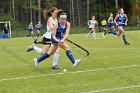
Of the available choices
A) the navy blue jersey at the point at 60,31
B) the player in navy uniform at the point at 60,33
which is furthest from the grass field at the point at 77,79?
the navy blue jersey at the point at 60,31

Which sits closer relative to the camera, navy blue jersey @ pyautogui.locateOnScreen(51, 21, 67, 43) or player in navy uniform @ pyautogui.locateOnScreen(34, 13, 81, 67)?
player in navy uniform @ pyautogui.locateOnScreen(34, 13, 81, 67)

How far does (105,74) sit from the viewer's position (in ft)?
36.9

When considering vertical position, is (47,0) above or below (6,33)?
above

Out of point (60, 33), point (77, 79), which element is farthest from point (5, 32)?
point (77, 79)

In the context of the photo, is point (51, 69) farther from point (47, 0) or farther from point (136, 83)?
point (47, 0)

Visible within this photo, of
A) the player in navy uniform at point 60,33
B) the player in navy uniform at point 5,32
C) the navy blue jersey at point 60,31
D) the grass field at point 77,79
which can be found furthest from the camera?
the player in navy uniform at point 5,32

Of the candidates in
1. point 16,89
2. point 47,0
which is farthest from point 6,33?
point 16,89

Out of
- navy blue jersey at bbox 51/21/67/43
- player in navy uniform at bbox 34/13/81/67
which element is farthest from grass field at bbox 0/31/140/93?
navy blue jersey at bbox 51/21/67/43

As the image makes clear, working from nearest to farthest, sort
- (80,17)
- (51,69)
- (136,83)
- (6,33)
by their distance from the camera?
(136,83), (51,69), (6,33), (80,17)

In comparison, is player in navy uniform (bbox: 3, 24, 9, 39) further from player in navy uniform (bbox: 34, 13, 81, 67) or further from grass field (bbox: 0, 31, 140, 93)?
player in navy uniform (bbox: 34, 13, 81, 67)

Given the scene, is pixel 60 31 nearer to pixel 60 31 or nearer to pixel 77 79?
pixel 60 31

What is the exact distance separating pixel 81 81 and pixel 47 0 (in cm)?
6867

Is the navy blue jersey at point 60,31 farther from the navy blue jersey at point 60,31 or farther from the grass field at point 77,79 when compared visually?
the grass field at point 77,79

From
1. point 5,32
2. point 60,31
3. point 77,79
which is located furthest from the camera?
point 5,32
